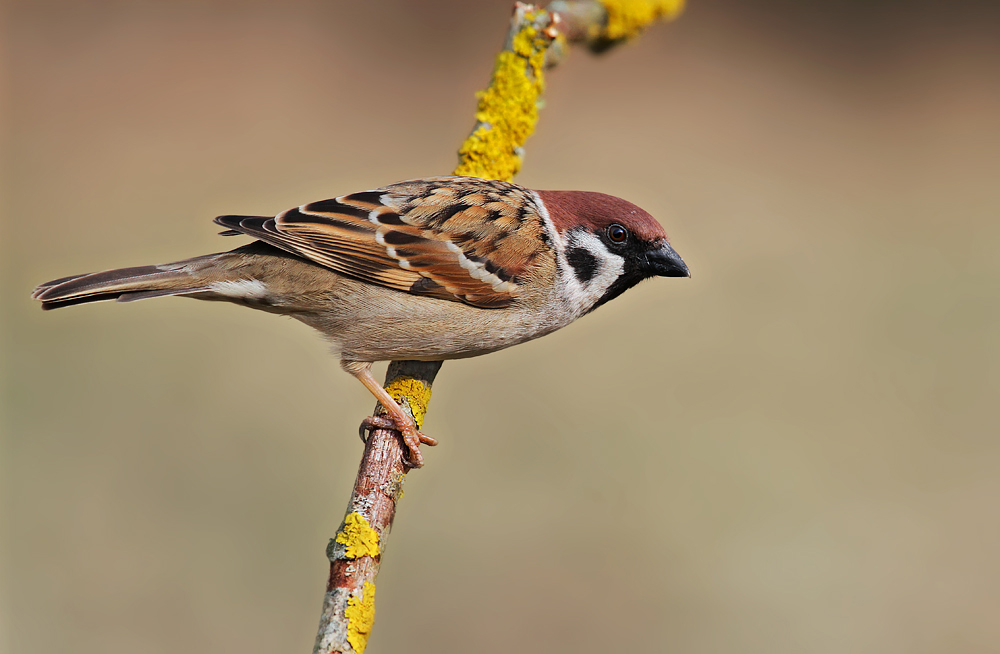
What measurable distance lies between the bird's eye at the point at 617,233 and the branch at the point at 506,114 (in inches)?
27.4

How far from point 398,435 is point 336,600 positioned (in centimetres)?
70

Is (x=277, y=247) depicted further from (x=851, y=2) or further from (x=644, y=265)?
(x=851, y=2)

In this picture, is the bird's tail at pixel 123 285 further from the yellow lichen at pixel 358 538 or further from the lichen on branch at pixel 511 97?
the lichen on branch at pixel 511 97

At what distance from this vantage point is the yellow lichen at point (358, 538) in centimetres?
221

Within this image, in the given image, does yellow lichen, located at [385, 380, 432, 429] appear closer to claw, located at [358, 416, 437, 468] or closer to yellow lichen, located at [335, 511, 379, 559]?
claw, located at [358, 416, 437, 468]

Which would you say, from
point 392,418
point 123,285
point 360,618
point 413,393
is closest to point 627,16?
point 413,393

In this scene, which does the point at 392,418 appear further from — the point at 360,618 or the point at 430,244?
the point at 360,618

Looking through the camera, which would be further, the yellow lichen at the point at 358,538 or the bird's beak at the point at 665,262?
the bird's beak at the point at 665,262

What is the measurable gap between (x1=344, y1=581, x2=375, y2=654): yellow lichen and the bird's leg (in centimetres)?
57

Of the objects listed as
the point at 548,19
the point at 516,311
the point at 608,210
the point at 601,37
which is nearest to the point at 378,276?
the point at 516,311

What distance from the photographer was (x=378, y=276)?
9.06 feet

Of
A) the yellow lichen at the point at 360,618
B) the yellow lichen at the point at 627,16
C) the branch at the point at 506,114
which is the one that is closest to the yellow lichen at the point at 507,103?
the branch at the point at 506,114

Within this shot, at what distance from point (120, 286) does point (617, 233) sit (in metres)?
1.60

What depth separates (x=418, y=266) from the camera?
2766 mm
